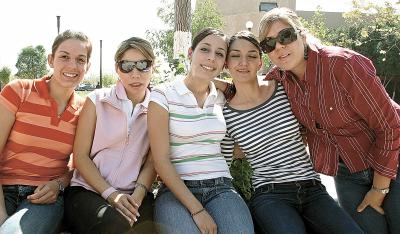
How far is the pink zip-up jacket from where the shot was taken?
3406 mm

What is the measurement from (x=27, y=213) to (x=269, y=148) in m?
1.98

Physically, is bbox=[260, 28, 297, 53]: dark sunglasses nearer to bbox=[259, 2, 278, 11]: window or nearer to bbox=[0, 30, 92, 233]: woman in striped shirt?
bbox=[0, 30, 92, 233]: woman in striped shirt

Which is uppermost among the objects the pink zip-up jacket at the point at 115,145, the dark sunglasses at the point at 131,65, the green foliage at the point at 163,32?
the green foliage at the point at 163,32

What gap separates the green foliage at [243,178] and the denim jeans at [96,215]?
2.63ft

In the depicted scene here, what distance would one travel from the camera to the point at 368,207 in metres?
3.42

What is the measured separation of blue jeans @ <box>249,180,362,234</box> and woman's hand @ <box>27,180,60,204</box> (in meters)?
1.61

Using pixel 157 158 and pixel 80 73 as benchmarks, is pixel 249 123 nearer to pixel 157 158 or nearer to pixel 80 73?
pixel 157 158

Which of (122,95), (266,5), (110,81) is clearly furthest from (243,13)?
(122,95)

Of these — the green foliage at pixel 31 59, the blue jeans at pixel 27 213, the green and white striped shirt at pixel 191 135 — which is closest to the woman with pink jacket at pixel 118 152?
the blue jeans at pixel 27 213

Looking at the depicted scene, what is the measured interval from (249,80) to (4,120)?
6.77ft

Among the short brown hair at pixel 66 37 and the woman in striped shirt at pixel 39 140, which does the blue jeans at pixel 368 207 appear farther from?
the short brown hair at pixel 66 37

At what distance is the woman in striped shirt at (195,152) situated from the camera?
A: 321cm

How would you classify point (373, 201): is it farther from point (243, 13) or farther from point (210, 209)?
point (243, 13)

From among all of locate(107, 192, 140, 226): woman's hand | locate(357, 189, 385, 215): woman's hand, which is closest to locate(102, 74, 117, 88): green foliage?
locate(107, 192, 140, 226): woman's hand
